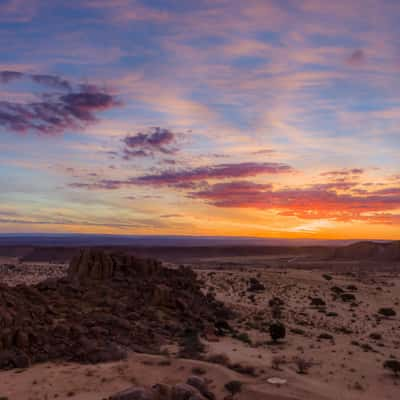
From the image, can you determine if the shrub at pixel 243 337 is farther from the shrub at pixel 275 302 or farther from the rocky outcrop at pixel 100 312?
the shrub at pixel 275 302

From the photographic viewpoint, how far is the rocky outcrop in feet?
55.5

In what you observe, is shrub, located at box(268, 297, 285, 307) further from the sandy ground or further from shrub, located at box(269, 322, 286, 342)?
shrub, located at box(269, 322, 286, 342)

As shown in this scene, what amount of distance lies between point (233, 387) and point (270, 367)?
3.53m

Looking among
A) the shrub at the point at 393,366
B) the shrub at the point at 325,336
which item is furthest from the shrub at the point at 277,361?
the shrub at the point at 325,336

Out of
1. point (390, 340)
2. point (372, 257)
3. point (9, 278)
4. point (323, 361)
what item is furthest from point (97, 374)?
point (372, 257)

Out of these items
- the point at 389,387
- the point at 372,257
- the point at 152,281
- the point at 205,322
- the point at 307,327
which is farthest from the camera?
the point at 372,257

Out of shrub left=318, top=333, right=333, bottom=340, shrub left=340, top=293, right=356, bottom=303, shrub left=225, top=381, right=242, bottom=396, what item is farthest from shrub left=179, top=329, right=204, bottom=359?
shrub left=340, top=293, right=356, bottom=303

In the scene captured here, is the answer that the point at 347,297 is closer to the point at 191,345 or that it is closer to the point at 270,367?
the point at 191,345

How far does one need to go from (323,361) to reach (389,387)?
332 cm

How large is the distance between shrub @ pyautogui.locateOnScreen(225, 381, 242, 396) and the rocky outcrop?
503 cm

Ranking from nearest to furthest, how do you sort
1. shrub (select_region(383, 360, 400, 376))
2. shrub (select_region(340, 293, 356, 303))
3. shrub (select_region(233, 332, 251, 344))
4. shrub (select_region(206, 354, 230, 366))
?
shrub (select_region(206, 354, 230, 366))
shrub (select_region(383, 360, 400, 376))
shrub (select_region(233, 332, 251, 344))
shrub (select_region(340, 293, 356, 303))

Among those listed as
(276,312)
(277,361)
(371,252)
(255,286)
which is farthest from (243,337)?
(371,252)

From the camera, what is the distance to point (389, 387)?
52.2 feet

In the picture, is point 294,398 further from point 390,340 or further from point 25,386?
point 390,340
